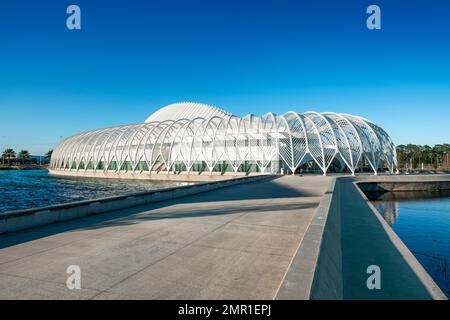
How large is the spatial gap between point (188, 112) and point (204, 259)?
82571 millimetres

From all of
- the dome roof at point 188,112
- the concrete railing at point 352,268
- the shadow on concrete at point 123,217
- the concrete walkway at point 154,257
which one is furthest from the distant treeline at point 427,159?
the concrete walkway at point 154,257

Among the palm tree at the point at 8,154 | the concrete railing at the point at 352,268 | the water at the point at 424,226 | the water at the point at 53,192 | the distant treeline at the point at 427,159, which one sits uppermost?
the palm tree at the point at 8,154

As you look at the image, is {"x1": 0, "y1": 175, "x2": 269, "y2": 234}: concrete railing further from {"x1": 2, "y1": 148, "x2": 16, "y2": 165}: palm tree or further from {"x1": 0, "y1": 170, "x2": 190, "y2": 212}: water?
{"x1": 2, "y1": 148, "x2": 16, "y2": 165}: palm tree

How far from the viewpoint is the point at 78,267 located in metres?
5.37

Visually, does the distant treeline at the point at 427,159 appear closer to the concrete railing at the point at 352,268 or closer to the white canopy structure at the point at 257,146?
the white canopy structure at the point at 257,146

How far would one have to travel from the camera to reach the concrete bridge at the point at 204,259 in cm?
432

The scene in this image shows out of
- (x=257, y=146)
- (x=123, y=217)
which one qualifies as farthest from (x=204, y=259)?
(x=257, y=146)

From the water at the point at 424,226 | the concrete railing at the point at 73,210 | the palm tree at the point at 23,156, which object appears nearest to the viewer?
the concrete railing at the point at 73,210

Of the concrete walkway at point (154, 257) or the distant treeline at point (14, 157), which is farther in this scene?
the distant treeline at point (14, 157)

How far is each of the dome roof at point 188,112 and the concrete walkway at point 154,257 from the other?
239 ft

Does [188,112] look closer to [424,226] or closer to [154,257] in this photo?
[424,226]

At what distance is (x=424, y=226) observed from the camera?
17.5m
